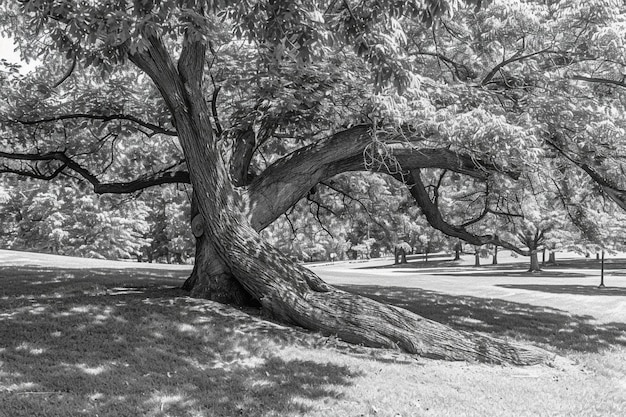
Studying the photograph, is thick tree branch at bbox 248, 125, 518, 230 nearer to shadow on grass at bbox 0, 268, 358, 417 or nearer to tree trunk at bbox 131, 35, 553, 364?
tree trunk at bbox 131, 35, 553, 364

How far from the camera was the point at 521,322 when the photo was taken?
1141 centimetres

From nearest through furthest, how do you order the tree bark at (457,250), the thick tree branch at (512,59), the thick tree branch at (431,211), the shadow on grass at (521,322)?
the thick tree branch at (512,59)
the shadow on grass at (521,322)
the thick tree branch at (431,211)
the tree bark at (457,250)

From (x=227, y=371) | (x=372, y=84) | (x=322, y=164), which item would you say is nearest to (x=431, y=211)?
(x=322, y=164)

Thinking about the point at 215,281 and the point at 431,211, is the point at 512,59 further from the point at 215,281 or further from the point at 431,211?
the point at 215,281

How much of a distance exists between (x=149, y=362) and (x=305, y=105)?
5.54 metres

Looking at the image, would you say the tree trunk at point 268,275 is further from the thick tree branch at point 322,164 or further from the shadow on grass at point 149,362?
the thick tree branch at point 322,164

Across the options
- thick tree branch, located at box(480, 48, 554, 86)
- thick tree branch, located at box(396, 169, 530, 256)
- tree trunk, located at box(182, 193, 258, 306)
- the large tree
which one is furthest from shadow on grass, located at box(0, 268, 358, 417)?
thick tree branch, located at box(480, 48, 554, 86)

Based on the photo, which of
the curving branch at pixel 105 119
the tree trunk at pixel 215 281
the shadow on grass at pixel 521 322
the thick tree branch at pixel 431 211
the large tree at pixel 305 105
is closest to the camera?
the large tree at pixel 305 105

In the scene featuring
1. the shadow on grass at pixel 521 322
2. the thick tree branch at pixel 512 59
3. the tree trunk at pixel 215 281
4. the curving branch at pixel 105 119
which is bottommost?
the shadow on grass at pixel 521 322

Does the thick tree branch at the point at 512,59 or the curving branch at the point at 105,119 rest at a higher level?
the thick tree branch at the point at 512,59

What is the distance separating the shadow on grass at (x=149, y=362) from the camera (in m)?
4.86

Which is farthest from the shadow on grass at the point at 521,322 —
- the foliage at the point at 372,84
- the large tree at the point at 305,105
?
the foliage at the point at 372,84

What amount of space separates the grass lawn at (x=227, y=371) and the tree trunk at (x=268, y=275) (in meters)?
0.30

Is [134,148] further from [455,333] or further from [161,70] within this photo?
[455,333]
